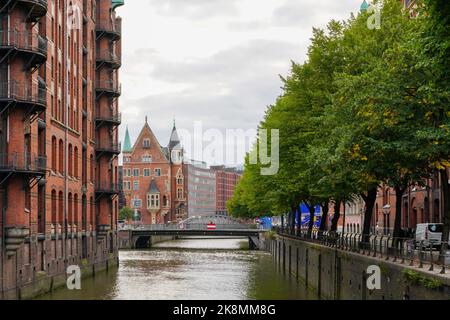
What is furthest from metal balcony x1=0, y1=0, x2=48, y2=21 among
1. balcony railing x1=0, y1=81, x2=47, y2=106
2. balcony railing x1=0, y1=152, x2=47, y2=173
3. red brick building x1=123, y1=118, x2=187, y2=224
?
red brick building x1=123, y1=118, x2=187, y2=224

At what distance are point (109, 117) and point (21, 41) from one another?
88.7 feet

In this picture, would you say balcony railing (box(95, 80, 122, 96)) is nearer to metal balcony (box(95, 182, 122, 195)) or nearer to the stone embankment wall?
metal balcony (box(95, 182, 122, 195))

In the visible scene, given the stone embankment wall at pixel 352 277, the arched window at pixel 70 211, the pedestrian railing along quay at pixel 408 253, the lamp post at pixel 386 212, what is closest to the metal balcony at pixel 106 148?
the arched window at pixel 70 211

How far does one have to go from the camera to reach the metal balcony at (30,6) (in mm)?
38438

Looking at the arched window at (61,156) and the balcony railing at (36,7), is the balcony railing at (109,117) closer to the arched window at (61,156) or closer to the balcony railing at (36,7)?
the arched window at (61,156)

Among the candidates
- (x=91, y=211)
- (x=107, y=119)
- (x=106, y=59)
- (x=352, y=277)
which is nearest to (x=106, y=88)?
(x=106, y=59)

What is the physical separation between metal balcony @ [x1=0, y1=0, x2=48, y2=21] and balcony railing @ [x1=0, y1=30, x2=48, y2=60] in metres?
0.98

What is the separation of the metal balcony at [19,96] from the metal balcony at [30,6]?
143 inches

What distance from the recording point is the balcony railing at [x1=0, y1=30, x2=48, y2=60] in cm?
3825

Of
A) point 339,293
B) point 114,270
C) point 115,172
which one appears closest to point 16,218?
point 339,293

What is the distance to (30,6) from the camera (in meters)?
39.3

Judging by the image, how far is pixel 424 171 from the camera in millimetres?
34562

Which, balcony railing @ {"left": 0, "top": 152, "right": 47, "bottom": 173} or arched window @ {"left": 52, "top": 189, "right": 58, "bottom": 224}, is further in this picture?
arched window @ {"left": 52, "top": 189, "right": 58, "bottom": 224}

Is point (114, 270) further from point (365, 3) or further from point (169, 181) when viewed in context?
point (169, 181)
